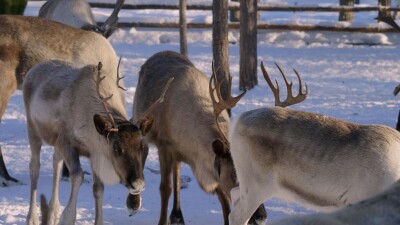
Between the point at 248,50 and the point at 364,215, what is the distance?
1144 cm

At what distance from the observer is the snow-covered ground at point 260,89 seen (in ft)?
26.8

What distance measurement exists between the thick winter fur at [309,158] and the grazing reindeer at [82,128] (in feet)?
2.55

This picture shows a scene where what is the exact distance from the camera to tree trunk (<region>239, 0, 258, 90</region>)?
14.4 m

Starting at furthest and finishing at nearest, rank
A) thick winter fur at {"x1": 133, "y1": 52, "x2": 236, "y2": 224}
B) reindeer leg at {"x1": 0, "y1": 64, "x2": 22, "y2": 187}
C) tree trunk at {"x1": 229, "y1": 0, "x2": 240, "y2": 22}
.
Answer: tree trunk at {"x1": 229, "y1": 0, "x2": 240, "y2": 22} < reindeer leg at {"x1": 0, "y1": 64, "x2": 22, "y2": 187} < thick winter fur at {"x1": 133, "y1": 52, "x2": 236, "y2": 224}

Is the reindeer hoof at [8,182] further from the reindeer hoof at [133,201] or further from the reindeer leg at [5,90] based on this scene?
the reindeer hoof at [133,201]

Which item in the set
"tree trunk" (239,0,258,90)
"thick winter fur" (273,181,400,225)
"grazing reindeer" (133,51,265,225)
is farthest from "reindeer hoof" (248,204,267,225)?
"tree trunk" (239,0,258,90)

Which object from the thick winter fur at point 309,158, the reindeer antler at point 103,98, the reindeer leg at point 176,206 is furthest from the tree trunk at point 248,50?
the thick winter fur at point 309,158

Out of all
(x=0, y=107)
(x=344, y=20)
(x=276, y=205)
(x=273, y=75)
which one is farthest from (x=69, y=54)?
(x=344, y=20)

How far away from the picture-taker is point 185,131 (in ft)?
24.7

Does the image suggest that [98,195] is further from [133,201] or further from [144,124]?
[144,124]

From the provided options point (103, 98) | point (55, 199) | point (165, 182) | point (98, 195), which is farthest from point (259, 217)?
point (55, 199)

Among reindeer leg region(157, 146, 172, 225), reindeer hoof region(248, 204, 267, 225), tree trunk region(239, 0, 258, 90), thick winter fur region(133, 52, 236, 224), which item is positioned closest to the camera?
reindeer hoof region(248, 204, 267, 225)

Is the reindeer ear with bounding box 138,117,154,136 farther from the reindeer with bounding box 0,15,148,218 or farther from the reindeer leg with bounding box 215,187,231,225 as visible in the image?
the reindeer with bounding box 0,15,148,218

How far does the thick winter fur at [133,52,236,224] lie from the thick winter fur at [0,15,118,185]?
3.13ft
